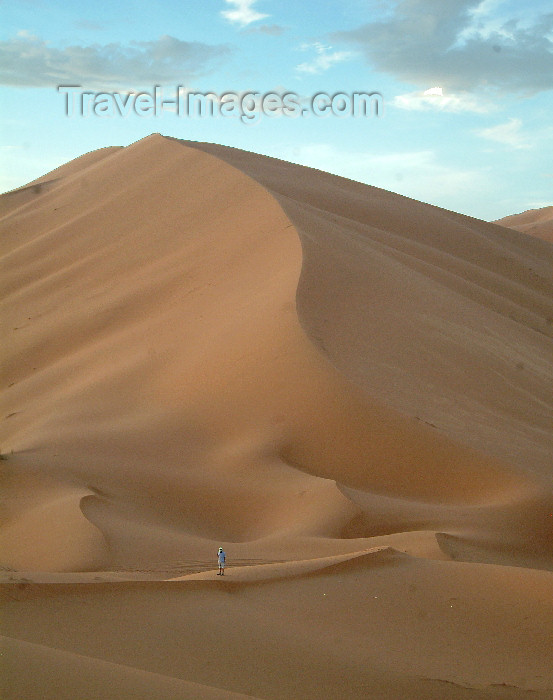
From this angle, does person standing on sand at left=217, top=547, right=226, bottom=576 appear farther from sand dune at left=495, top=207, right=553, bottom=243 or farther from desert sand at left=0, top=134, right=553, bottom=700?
sand dune at left=495, top=207, right=553, bottom=243

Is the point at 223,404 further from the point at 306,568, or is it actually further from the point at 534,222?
the point at 534,222

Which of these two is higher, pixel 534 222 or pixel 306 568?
pixel 306 568

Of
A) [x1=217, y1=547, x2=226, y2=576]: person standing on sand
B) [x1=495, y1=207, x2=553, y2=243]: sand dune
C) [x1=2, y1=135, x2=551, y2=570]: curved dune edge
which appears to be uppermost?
[x1=217, y1=547, x2=226, y2=576]: person standing on sand

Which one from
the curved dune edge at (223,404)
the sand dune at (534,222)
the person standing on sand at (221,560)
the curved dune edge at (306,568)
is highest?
the person standing on sand at (221,560)

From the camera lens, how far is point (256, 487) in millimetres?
8281

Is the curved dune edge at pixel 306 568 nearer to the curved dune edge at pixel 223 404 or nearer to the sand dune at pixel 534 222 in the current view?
the curved dune edge at pixel 223 404

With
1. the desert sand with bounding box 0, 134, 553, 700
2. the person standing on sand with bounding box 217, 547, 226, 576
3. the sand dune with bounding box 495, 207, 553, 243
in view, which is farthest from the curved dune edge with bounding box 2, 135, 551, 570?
the sand dune with bounding box 495, 207, 553, 243

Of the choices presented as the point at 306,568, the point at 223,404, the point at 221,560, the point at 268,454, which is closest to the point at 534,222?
the point at 223,404

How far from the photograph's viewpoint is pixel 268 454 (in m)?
8.82

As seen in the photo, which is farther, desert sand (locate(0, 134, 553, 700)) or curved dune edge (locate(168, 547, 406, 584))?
curved dune edge (locate(168, 547, 406, 584))

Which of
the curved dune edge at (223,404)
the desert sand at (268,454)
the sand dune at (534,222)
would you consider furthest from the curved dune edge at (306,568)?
the sand dune at (534,222)

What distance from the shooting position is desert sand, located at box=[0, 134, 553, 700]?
4.22m

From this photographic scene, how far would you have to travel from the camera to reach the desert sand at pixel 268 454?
4.22 meters

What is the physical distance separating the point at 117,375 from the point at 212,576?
648 cm
